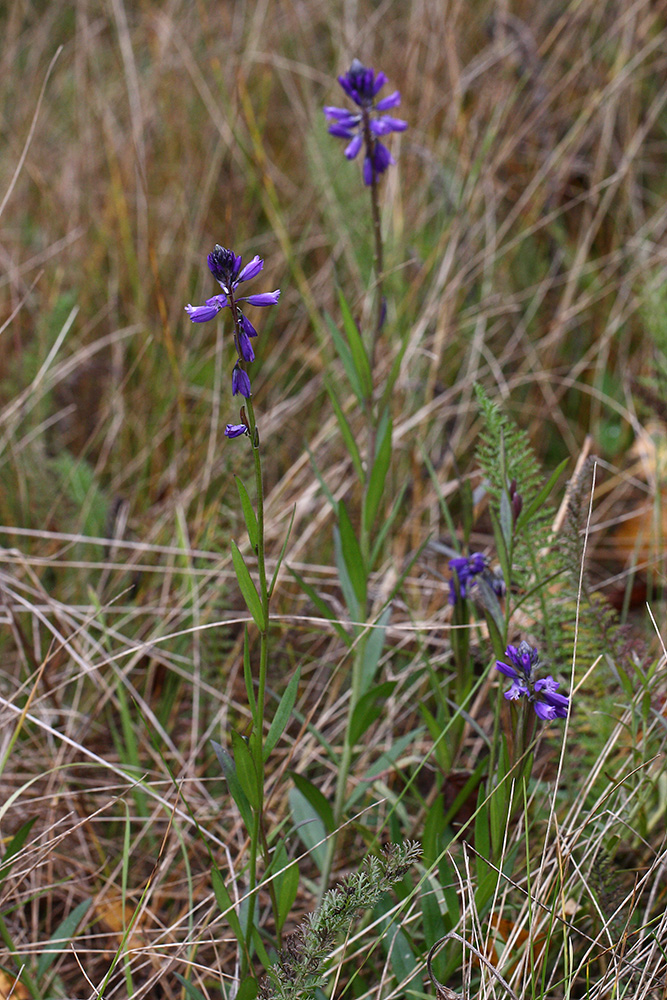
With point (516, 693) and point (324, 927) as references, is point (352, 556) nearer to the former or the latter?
point (516, 693)

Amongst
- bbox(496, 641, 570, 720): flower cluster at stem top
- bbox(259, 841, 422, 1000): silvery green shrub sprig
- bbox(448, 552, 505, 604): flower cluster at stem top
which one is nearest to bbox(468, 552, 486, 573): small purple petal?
bbox(448, 552, 505, 604): flower cluster at stem top

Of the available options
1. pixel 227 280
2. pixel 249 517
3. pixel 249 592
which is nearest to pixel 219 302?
pixel 227 280

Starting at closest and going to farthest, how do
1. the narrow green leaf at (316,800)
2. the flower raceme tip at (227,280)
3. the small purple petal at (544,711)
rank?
the flower raceme tip at (227,280) < the small purple petal at (544,711) < the narrow green leaf at (316,800)

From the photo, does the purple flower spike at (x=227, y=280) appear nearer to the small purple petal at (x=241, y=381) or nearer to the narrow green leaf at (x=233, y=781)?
the small purple petal at (x=241, y=381)

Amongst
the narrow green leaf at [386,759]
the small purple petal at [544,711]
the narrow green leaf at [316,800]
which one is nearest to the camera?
the small purple petal at [544,711]

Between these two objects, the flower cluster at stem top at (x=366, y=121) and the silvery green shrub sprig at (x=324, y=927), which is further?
the flower cluster at stem top at (x=366, y=121)

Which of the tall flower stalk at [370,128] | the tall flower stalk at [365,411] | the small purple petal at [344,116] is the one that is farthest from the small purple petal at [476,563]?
the small purple petal at [344,116]

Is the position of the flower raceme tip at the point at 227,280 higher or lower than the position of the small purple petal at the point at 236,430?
higher

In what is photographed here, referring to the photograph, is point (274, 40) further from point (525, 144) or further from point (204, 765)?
point (204, 765)
